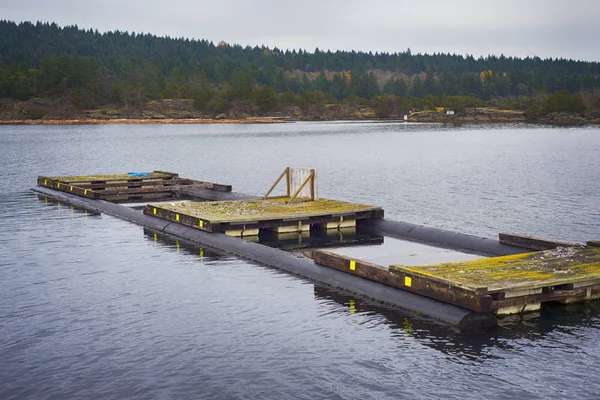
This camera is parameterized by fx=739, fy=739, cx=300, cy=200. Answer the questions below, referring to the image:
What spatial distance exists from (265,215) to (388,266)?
24.1ft

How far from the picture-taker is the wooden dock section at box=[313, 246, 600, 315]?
17016mm

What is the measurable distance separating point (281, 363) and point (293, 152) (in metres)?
78.9

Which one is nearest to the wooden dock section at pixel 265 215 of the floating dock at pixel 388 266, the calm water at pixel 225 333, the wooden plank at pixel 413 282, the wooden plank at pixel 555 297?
the floating dock at pixel 388 266

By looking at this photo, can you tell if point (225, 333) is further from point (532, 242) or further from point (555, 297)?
point (532, 242)

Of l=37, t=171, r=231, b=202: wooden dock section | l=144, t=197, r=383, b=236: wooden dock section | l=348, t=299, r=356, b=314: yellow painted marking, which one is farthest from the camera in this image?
l=37, t=171, r=231, b=202: wooden dock section

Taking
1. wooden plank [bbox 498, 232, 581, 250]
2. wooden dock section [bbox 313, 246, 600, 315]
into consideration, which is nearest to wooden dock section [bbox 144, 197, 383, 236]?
wooden plank [bbox 498, 232, 581, 250]

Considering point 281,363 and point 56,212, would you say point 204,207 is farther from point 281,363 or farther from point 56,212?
point 281,363

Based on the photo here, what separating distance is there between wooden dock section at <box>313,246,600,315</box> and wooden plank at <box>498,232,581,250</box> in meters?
2.02

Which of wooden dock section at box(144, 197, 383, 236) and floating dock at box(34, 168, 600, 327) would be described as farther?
wooden dock section at box(144, 197, 383, 236)

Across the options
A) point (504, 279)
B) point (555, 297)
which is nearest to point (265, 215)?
point (504, 279)

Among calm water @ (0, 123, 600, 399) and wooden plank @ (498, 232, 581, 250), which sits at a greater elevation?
wooden plank @ (498, 232, 581, 250)

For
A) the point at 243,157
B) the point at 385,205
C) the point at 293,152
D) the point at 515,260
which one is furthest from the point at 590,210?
the point at 293,152

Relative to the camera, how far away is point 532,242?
23641mm

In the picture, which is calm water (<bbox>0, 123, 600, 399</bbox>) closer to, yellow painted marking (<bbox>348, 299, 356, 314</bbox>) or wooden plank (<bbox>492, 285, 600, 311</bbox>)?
yellow painted marking (<bbox>348, 299, 356, 314</bbox>)
